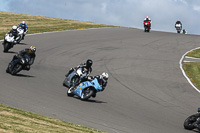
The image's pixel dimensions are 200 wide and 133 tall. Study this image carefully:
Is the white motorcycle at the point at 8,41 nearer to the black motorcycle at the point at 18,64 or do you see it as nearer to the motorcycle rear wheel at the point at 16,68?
the black motorcycle at the point at 18,64

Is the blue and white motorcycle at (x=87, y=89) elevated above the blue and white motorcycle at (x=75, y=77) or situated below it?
below

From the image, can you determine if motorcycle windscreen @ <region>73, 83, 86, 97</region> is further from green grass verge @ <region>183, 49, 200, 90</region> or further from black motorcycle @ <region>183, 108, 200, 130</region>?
green grass verge @ <region>183, 49, 200, 90</region>

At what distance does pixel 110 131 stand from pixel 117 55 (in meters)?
17.4

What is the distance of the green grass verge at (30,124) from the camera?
8.49 m

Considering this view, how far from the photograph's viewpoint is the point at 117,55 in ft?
90.7

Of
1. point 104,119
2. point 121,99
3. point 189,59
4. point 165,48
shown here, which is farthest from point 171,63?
point 104,119

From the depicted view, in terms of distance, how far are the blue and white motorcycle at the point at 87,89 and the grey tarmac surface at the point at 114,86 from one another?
10.4 inches

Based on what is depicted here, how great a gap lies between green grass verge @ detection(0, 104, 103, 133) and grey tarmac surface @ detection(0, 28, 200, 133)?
76 cm

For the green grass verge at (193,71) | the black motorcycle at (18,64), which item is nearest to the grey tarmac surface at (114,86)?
the black motorcycle at (18,64)

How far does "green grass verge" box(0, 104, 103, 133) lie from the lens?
849cm

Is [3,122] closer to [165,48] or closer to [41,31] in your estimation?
[165,48]

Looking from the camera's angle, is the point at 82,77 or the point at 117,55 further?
the point at 117,55

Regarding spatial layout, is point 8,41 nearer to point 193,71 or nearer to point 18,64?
point 18,64

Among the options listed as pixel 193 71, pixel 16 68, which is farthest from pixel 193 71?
pixel 16 68
